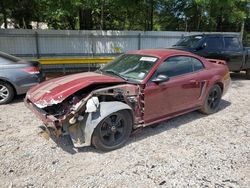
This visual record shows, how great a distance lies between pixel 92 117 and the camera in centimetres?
333

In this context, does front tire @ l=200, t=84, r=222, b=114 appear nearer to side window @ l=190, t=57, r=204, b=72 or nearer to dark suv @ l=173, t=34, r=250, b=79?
side window @ l=190, t=57, r=204, b=72

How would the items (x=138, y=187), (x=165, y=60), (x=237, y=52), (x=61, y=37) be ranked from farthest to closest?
(x=61, y=37) < (x=237, y=52) < (x=165, y=60) < (x=138, y=187)

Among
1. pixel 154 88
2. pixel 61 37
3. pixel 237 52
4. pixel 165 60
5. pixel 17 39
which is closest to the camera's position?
pixel 154 88

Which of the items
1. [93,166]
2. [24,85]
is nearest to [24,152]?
[93,166]

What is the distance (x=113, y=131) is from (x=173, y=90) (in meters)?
1.41

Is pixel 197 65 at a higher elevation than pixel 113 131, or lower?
higher

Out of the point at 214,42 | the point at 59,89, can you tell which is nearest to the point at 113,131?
the point at 59,89

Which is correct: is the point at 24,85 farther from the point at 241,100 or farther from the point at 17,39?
the point at 241,100

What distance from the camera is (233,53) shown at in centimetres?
859

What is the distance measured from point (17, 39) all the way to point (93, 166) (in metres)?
8.62

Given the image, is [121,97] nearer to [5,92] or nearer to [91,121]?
[91,121]

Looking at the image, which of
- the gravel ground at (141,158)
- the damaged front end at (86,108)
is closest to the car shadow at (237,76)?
the gravel ground at (141,158)

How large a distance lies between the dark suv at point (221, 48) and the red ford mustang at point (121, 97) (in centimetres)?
359

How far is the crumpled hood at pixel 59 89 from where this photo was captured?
334 cm
